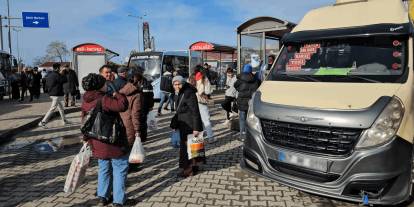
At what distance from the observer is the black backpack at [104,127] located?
4.53 meters

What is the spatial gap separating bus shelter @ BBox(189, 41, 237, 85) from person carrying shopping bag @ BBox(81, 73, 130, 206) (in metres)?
17.5

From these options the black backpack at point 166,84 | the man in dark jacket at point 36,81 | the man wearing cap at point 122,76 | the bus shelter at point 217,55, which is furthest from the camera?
the bus shelter at point 217,55

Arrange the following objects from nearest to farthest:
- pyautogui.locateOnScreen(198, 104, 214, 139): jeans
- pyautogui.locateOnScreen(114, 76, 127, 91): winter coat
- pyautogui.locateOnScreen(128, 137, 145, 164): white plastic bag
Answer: pyautogui.locateOnScreen(128, 137, 145, 164): white plastic bag → pyautogui.locateOnScreen(114, 76, 127, 91): winter coat → pyautogui.locateOnScreen(198, 104, 214, 139): jeans

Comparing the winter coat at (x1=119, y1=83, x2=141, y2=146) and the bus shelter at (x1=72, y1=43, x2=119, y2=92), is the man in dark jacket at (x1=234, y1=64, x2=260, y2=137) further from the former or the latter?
the bus shelter at (x1=72, y1=43, x2=119, y2=92)

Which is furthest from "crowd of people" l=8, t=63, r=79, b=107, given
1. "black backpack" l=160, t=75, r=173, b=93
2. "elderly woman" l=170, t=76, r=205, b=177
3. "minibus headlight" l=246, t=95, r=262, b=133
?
"minibus headlight" l=246, t=95, r=262, b=133

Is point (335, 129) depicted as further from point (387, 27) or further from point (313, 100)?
point (387, 27)

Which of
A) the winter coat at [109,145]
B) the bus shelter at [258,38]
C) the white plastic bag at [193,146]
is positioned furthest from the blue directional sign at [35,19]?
the winter coat at [109,145]

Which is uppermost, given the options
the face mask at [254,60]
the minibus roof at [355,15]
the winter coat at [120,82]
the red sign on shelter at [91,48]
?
the red sign on shelter at [91,48]

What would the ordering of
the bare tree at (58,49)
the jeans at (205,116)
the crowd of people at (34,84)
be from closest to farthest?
the jeans at (205,116) < the crowd of people at (34,84) < the bare tree at (58,49)

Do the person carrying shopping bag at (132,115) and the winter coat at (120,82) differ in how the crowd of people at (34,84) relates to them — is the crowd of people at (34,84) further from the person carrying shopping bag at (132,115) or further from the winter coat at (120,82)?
the person carrying shopping bag at (132,115)

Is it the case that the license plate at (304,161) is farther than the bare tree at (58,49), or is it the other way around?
the bare tree at (58,49)

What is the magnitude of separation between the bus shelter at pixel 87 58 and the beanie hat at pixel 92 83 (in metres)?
17.2

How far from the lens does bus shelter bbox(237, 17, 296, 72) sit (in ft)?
37.1

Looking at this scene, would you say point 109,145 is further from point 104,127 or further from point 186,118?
point 186,118
